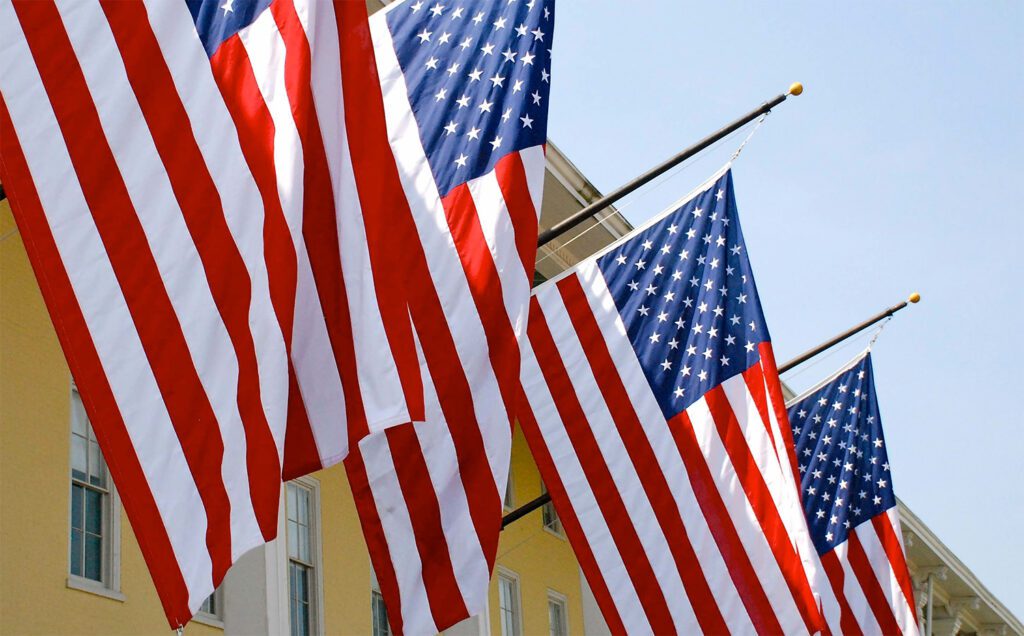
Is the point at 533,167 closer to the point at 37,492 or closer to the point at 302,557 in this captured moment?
the point at 37,492

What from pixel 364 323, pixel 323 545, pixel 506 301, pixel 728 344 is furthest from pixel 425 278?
pixel 323 545

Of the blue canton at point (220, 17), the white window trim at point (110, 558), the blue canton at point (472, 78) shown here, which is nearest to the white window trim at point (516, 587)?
the white window trim at point (110, 558)

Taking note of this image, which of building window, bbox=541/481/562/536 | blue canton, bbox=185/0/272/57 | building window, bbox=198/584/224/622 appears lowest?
building window, bbox=198/584/224/622

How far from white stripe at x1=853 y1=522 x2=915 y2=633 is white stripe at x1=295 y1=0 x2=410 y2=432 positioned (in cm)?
903

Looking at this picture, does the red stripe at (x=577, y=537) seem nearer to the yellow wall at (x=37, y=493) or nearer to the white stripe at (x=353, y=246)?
the yellow wall at (x=37, y=493)

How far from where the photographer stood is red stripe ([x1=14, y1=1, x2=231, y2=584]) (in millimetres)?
8492

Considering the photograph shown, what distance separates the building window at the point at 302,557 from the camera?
→ 664 inches

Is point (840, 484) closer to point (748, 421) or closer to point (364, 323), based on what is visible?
point (748, 421)

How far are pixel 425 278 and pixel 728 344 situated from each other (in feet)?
14.0

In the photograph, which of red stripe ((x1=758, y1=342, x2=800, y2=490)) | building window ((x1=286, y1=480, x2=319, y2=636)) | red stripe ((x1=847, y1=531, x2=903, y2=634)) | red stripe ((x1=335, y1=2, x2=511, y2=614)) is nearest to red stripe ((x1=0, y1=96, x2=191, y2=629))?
red stripe ((x1=335, y1=2, x2=511, y2=614))

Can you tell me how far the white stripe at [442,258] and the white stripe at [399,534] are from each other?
678mm

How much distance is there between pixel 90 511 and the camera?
14047mm

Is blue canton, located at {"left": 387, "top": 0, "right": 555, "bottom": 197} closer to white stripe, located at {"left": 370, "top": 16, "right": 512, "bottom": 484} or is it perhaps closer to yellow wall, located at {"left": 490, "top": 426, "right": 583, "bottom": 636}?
white stripe, located at {"left": 370, "top": 16, "right": 512, "bottom": 484}

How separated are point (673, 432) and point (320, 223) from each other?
5235mm
